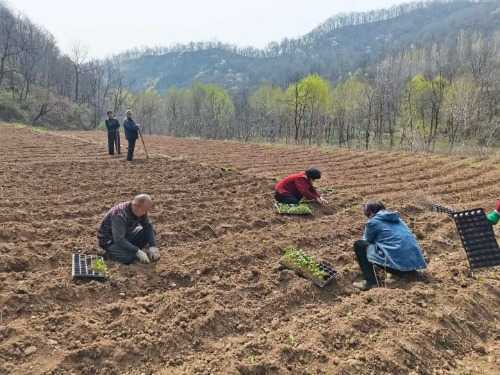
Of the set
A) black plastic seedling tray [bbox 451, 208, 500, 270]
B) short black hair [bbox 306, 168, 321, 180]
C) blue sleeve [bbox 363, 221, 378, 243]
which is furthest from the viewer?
short black hair [bbox 306, 168, 321, 180]

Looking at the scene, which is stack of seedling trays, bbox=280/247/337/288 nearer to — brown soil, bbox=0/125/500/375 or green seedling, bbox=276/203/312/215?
brown soil, bbox=0/125/500/375

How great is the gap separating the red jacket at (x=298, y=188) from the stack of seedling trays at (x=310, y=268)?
3.01 metres

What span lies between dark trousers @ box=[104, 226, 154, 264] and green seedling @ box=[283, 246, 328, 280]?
192 cm

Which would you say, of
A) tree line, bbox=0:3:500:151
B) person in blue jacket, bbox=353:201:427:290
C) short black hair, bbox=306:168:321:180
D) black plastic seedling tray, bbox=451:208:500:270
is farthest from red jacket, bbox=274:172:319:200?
tree line, bbox=0:3:500:151

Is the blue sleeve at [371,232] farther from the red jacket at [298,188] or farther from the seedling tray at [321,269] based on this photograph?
the red jacket at [298,188]

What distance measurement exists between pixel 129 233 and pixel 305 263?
2.45 metres

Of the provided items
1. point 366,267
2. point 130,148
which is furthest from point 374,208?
point 130,148

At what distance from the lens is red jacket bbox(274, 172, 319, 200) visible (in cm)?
867

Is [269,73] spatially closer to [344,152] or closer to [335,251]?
[344,152]

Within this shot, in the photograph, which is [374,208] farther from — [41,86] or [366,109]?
[41,86]

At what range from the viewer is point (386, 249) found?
5273 mm

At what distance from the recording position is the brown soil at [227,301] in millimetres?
3734

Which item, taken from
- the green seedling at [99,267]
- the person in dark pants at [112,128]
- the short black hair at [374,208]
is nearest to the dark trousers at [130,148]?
the person in dark pants at [112,128]

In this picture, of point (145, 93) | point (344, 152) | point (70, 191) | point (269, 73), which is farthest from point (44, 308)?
point (269, 73)
